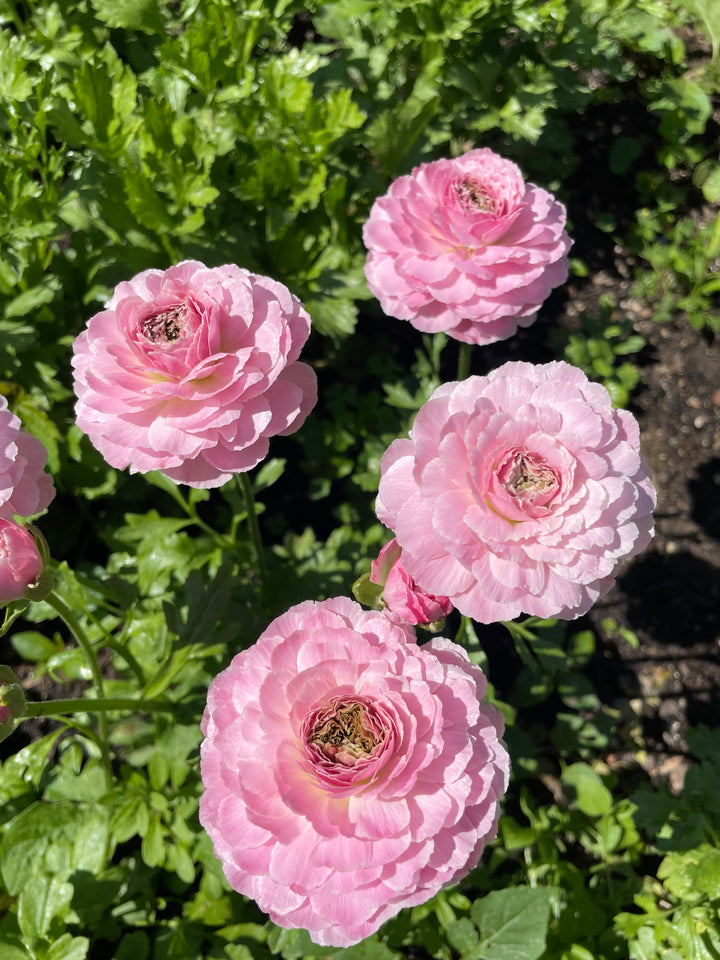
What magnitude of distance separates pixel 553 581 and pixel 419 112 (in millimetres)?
1606

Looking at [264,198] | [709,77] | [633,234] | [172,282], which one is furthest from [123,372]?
[709,77]

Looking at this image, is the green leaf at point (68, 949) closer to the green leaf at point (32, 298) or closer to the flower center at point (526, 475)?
the flower center at point (526, 475)

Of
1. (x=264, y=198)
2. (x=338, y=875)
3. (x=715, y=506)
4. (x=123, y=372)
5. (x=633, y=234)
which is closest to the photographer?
(x=338, y=875)

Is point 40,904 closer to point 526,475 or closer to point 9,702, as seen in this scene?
point 9,702

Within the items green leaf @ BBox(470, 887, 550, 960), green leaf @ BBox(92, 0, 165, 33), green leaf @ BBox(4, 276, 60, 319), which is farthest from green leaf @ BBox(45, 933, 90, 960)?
green leaf @ BBox(92, 0, 165, 33)

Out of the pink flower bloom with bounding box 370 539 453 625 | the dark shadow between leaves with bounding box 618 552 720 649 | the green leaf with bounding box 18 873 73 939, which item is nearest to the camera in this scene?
the pink flower bloom with bounding box 370 539 453 625

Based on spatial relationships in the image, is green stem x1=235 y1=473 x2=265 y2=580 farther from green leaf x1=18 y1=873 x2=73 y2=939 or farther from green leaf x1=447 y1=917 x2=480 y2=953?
green leaf x1=447 y1=917 x2=480 y2=953

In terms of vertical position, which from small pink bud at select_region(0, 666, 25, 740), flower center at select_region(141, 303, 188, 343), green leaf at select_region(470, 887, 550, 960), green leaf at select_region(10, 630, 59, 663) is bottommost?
green leaf at select_region(470, 887, 550, 960)

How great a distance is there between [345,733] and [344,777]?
0.20 feet

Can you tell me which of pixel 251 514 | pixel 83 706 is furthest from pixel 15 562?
pixel 251 514

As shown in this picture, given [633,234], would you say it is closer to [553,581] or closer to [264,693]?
[553,581]

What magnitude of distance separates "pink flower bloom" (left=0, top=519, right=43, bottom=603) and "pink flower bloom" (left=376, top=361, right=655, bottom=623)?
0.50 metres

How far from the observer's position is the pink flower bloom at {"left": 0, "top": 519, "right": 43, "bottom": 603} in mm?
964

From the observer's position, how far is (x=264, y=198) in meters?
1.80
